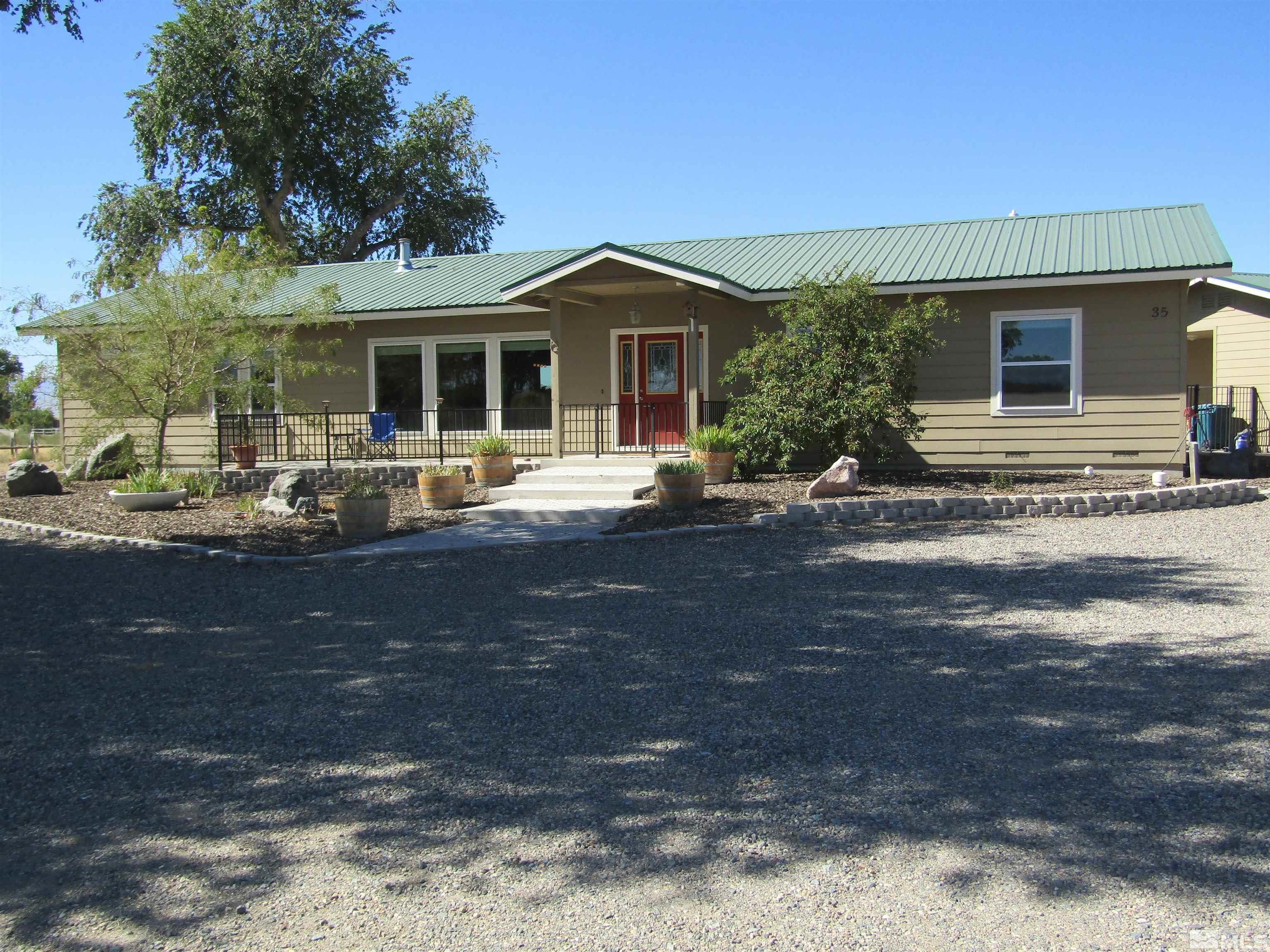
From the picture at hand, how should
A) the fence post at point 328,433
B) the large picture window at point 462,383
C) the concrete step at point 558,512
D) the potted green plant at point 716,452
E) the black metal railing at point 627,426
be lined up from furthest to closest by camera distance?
the large picture window at point 462,383
the black metal railing at point 627,426
the fence post at point 328,433
the potted green plant at point 716,452
the concrete step at point 558,512

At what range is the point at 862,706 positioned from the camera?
4.64 m

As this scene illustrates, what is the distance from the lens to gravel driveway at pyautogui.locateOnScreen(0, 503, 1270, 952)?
9.51ft

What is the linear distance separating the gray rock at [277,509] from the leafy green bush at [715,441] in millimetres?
4992

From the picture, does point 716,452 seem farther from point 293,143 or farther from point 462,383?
point 293,143

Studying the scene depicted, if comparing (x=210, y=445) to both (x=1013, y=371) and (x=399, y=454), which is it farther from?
(x=1013, y=371)

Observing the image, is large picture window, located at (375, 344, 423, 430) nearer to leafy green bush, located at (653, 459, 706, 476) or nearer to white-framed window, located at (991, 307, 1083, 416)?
leafy green bush, located at (653, 459, 706, 476)

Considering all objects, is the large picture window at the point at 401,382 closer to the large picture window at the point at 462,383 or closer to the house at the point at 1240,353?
the large picture window at the point at 462,383

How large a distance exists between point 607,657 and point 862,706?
154 centimetres

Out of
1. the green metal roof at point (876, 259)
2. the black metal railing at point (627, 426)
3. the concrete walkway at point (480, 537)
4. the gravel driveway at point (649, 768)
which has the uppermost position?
the green metal roof at point (876, 259)

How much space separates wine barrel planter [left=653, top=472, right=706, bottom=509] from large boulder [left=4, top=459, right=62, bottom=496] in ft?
31.2

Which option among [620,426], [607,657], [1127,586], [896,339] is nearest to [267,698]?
[607,657]

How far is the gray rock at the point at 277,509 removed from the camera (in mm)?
12023

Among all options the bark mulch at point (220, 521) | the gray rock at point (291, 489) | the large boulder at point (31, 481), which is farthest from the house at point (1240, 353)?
the large boulder at point (31, 481)

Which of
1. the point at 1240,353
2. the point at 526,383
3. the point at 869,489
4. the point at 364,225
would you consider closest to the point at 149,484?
the point at 526,383
